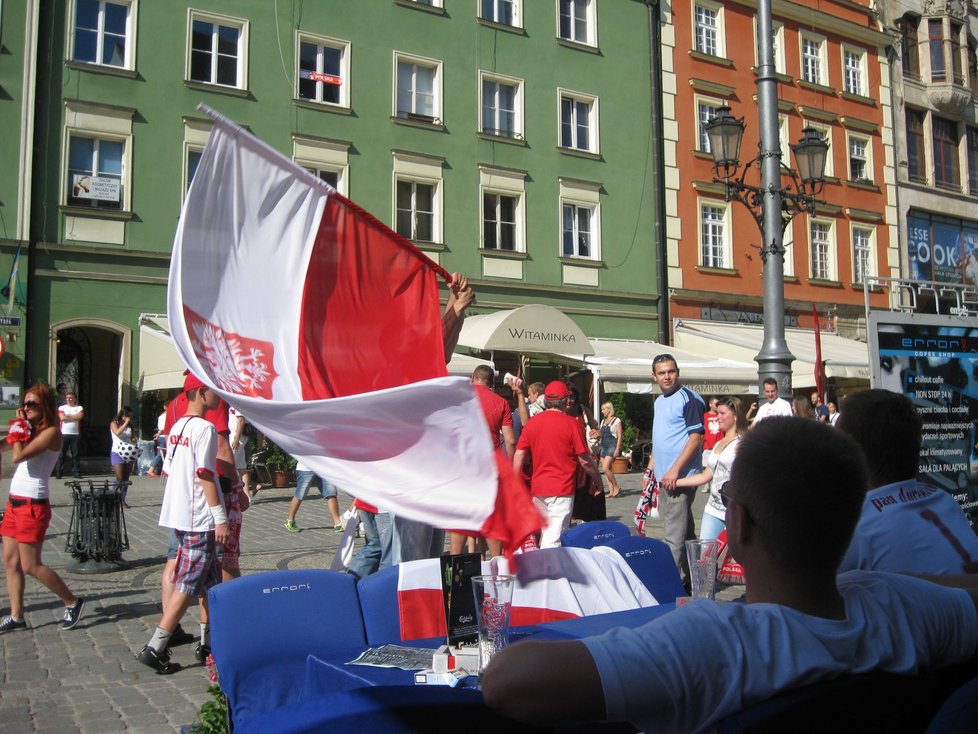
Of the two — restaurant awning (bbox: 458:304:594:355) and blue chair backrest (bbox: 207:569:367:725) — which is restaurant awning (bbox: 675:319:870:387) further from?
blue chair backrest (bbox: 207:569:367:725)

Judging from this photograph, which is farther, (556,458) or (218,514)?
(556,458)

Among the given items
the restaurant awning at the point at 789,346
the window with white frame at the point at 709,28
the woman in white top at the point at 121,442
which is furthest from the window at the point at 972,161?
the woman in white top at the point at 121,442

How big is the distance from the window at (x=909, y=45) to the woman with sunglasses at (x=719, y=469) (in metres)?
27.7

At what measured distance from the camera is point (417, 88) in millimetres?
21938

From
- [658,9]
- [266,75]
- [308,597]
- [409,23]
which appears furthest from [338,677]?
[658,9]

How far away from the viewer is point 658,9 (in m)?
25.6

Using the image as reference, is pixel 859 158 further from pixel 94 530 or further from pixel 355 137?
pixel 94 530

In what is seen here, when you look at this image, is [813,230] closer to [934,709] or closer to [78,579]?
[78,579]

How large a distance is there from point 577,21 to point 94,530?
20.4 m

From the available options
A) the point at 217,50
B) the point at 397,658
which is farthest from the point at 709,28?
the point at 397,658

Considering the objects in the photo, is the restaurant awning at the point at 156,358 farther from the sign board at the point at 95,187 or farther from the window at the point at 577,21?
the window at the point at 577,21

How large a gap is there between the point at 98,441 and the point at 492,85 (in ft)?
41.8

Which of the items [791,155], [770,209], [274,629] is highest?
[791,155]

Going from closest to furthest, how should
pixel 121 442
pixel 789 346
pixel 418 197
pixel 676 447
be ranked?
pixel 676 447 → pixel 121 442 → pixel 418 197 → pixel 789 346
